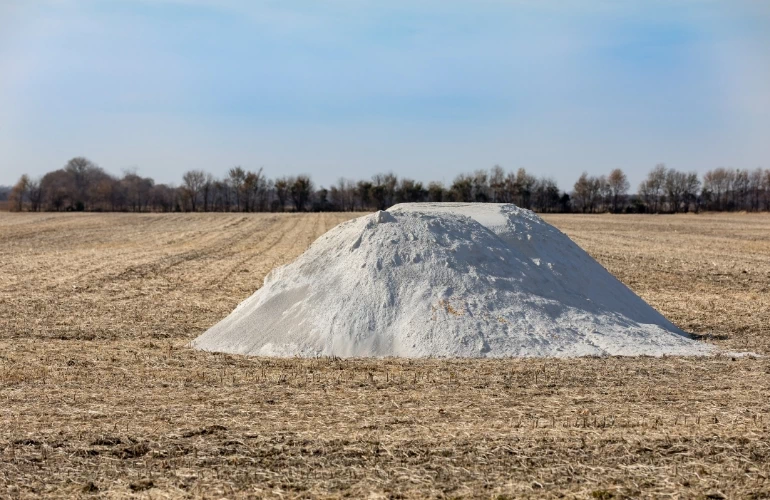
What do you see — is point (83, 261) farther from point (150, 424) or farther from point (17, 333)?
point (150, 424)

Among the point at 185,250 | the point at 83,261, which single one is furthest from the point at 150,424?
the point at 185,250

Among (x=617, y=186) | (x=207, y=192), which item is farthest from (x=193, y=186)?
(x=617, y=186)

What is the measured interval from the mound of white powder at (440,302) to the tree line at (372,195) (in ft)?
266

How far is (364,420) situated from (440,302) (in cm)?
463

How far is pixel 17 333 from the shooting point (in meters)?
13.8

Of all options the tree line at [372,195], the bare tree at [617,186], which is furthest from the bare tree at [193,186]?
the bare tree at [617,186]

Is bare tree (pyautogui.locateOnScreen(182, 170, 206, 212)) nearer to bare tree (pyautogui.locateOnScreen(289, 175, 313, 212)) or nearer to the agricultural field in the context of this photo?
bare tree (pyautogui.locateOnScreen(289, 175, 313, 212))

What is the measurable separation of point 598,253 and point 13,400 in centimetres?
2754

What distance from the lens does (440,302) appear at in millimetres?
12039

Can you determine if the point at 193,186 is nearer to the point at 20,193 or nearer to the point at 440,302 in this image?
the point at 20,193

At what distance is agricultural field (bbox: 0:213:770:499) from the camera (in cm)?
595

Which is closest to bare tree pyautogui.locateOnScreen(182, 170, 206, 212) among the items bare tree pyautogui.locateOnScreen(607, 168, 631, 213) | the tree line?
the tree line

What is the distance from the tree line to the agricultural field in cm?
8177

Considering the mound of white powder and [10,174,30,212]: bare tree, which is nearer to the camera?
the mound of white powder
